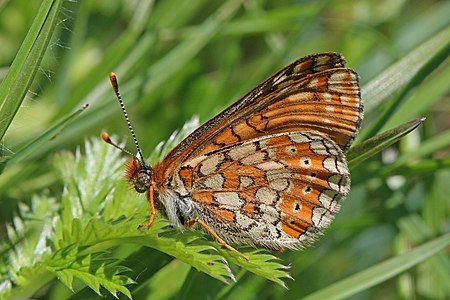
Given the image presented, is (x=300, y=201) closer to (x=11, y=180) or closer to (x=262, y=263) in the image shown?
(x=262, y=263)

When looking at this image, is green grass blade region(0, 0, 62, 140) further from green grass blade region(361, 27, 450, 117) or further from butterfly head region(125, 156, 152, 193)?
green grass blade region(361, 27, 450, 117)

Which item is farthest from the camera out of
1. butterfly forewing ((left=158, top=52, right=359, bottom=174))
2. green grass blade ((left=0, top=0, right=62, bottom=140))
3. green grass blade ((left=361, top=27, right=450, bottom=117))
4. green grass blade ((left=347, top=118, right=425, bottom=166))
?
green grass blade ((left=361, top=27, right=450, bottom=117))

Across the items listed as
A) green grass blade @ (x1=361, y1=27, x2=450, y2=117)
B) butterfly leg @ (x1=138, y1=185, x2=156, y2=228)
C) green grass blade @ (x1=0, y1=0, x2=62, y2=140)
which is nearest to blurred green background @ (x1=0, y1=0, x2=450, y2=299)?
green grass blade @ (x1=361, y1=27, x2=450, y2=117)

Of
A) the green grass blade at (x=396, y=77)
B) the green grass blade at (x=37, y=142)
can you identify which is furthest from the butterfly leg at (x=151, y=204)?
the green grass blade at (x=396, y=77)

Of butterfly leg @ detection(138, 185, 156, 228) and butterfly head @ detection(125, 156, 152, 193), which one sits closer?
butterfly leg @ detection(138, 185, 156, 228)

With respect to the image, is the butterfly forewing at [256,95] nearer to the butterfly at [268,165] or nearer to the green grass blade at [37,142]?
the butterfly at [268,165]

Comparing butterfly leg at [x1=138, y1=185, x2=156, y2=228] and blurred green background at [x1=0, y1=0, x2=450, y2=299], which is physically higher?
blurred green background at [x1=0, y1=0, x2=450, y2=299]

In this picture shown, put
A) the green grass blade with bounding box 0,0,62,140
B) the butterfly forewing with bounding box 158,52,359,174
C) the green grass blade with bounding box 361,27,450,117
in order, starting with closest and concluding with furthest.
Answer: the green grass blade with bounding box 0,0,62,140, the butterfly forewing with bounding box 158,52,359,174, the green grass blade with bounding box 361,27,450,117

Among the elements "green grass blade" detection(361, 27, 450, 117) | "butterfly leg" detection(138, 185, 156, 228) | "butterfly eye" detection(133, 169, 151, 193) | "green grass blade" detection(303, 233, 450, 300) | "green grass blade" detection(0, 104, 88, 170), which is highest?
"green grass blade" detection(361, 27, 450, 117)

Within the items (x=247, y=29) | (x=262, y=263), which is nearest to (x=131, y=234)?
(x=262, y=263)
